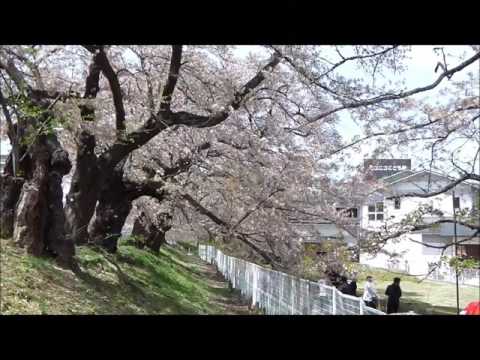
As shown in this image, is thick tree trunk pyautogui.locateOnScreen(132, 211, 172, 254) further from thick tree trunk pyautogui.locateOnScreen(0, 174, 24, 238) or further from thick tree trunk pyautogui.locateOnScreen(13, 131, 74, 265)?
thick tree trunk pyautogui.locateOnScreen(0, 174, 24, 238)

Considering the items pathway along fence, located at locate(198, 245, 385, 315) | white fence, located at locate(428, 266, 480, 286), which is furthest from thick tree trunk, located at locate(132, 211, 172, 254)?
white fence, located at locate(428, 266, 480, 286)

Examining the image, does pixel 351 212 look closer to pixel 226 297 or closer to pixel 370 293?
pixel 370 293

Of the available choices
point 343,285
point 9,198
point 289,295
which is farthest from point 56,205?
point 343,285
